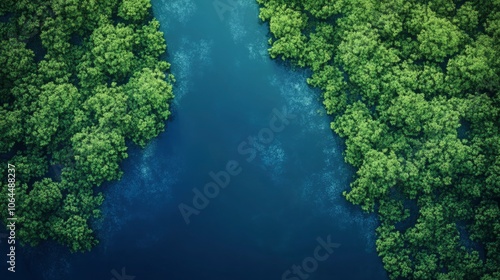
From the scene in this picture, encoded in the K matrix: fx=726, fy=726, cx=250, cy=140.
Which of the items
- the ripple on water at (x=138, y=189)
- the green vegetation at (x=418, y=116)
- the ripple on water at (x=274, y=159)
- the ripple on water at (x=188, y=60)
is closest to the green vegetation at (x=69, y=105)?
the ripple on water at (x=138, y=189)

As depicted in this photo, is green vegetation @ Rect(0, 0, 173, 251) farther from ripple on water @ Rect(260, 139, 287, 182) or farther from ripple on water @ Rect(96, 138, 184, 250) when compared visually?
ripple on water @ Rect(260, 139, 287, 182)

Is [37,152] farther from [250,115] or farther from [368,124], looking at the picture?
[368,124]

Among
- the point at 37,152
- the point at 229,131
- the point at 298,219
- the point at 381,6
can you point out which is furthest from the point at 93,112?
the point at 381,6

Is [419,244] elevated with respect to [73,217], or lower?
lower

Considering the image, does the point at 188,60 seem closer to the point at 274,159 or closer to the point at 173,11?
the point at 173,11

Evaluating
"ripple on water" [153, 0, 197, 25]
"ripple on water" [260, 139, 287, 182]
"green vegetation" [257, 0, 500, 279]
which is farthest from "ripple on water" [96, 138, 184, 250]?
"green vegetation" [257, 0, 500, 279]

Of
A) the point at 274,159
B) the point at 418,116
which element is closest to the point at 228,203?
the point at 274,159

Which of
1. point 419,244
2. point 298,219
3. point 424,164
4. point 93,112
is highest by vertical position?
point 93,112
